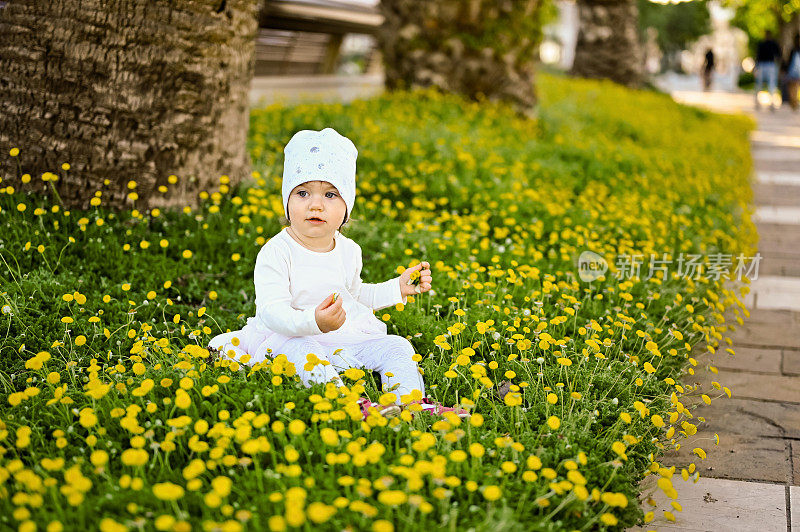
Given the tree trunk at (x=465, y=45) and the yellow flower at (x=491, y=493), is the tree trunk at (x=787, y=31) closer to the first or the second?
the tree trunk at (x=465, y=45)

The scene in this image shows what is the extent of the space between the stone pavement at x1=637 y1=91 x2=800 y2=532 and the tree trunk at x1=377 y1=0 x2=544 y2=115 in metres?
4.04

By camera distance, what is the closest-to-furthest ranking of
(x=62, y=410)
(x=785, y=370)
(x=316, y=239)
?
(x=62, y=410)
(x=316, y=239)
(x=785, y=370)

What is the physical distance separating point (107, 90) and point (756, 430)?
13.1ft

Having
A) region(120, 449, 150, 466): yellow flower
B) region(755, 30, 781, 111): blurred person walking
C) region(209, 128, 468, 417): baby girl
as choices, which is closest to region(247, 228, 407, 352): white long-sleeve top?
region(209, 128, 468, 417): baby girl

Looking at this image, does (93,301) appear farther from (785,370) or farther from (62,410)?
(785,370)

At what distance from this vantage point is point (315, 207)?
2.97 metres

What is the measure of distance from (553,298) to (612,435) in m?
1.47

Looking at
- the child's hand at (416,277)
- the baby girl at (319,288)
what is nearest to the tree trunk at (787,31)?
the child's hand at (416,277)

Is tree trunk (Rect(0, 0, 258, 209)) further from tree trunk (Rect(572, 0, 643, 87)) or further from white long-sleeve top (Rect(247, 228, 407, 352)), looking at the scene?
tree trunk (Rect(572, 0, 643, 87))

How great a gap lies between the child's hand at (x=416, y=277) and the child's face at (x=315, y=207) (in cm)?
40

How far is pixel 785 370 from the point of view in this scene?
4141mm

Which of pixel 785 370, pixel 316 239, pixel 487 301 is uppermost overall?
pixel 316 239

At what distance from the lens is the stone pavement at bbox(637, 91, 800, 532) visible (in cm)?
278

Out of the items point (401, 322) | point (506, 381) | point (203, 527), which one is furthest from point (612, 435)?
point (203, 527)
